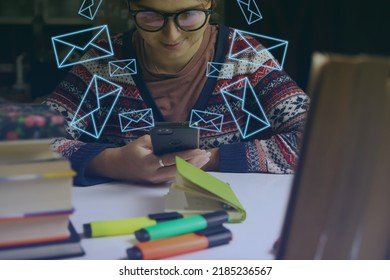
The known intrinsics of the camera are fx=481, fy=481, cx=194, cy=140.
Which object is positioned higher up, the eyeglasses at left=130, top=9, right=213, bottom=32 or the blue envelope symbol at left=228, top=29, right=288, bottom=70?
the eyeglasses at left=130, top=9, right=213, bottom=32

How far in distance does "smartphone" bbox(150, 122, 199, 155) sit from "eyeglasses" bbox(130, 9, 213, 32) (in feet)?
0.81

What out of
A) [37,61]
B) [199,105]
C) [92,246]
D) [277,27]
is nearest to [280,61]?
[277,27]

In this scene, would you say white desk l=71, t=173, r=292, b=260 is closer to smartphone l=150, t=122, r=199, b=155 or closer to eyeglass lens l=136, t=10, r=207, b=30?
smartphone l=150, t=122, r=199, b=155

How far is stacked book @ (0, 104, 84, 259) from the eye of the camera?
0.43 m

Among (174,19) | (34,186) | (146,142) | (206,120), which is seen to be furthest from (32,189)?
(206,120)

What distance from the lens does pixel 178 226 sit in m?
0.52

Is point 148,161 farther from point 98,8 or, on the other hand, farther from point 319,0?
point 319,0

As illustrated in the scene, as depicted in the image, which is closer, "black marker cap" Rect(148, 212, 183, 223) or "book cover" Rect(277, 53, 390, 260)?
"book cover" Rect(277, 53, 390, 260)

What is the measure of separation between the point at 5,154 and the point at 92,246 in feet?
0.45

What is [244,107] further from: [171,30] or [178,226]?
[178,226]

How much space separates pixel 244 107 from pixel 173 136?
0.40 m

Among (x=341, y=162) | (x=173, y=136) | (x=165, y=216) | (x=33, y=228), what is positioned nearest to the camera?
(x=341, y=162)

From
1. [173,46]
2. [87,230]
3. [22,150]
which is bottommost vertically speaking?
[87,230]

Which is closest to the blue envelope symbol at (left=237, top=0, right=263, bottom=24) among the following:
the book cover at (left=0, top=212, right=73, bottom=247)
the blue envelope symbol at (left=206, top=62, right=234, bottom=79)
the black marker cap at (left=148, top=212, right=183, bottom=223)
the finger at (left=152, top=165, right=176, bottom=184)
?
the blue envelope symbol at (left=206, top=62, right=234, bottom=79)
